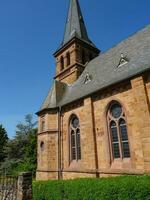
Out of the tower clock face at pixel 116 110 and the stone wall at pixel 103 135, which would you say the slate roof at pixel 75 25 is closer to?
the stone wall at pixel 103 135

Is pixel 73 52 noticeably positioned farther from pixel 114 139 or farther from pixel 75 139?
pixel 114 139

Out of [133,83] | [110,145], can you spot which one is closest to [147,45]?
[133,83]

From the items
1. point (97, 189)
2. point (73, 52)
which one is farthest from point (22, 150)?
point (97, 189)

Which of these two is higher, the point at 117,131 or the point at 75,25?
the point at 75,25

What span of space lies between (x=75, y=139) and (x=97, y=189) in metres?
7.56

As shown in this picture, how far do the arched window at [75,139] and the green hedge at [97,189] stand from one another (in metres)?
4.87

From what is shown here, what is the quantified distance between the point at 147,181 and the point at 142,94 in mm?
5195

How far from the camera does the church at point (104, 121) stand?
10.5 m

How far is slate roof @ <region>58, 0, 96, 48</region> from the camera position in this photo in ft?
80.8

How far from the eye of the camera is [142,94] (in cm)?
1018

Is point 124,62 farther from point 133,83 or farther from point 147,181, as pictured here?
point 147,181

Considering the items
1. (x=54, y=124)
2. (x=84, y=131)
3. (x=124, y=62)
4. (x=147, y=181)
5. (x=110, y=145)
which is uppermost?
(x=124, y=62)

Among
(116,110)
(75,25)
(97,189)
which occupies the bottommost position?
(97,189)

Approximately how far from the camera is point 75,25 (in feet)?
84.9
